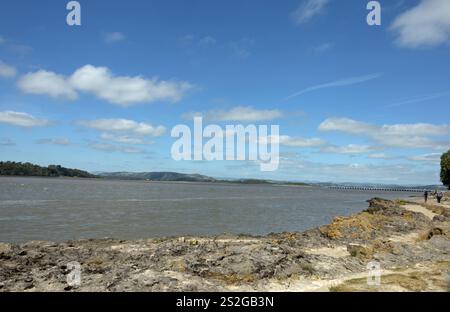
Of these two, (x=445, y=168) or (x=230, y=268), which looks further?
(x=445, y=168)

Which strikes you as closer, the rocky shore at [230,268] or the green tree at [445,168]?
the rocky shore at [230,268]

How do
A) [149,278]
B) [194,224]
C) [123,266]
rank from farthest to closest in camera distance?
[194,224]
[123,266]
[149,278]

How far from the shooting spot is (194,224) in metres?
42.0

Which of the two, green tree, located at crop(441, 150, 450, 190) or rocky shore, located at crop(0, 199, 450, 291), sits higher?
green tree, located at crop(441, 150, 450, 190)

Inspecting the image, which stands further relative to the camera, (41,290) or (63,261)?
(63,261)

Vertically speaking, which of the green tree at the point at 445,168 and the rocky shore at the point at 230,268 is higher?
the green tree at the point at 445,168

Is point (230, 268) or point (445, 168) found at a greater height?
point (445, 168)

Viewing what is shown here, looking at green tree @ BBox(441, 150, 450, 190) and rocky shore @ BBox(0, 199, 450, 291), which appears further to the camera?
green tree @ BBox(441, 150, 450, 190)
